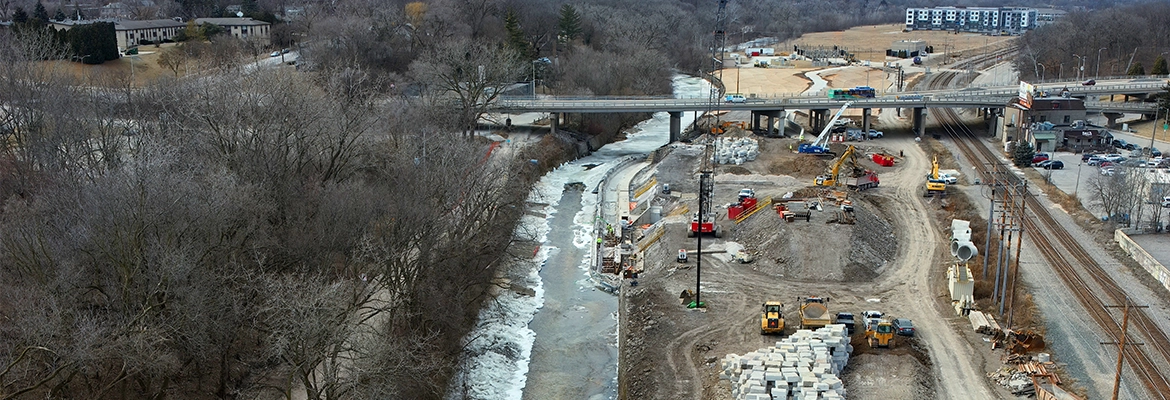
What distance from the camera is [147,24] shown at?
9006 centimetres

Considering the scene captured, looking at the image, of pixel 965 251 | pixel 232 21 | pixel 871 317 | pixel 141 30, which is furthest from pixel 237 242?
pixel 232 21

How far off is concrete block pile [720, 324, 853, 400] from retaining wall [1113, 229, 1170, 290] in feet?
43.3

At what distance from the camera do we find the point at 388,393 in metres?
26.5

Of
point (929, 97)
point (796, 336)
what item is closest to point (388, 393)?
point (796, 336)

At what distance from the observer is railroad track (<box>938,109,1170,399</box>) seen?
1155 inches

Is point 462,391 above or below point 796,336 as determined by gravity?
below

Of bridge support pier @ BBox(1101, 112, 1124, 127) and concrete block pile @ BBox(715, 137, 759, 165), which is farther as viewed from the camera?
bridge support pier @ BBox(1101, 112, 1124, 127)

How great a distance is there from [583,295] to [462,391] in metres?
10.6

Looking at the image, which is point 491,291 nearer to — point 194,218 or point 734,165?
point 194,218

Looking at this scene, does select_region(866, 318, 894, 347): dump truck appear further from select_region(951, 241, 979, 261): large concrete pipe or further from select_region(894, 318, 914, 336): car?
select_region(951, 241, 979, 261): large concrete pipe

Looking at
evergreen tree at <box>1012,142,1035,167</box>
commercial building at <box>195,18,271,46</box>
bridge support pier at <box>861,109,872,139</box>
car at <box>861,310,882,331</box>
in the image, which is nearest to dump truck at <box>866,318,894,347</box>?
car at <box>861,310,882,331</box>

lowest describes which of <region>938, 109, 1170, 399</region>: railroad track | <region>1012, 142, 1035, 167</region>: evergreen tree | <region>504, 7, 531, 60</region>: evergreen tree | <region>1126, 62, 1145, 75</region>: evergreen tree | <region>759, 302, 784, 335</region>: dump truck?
<region>759, 302, 784, 335</region>: dump truck

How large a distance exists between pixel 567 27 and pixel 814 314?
73.3 m

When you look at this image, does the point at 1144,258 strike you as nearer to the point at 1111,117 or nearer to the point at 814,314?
the point at 814,314
